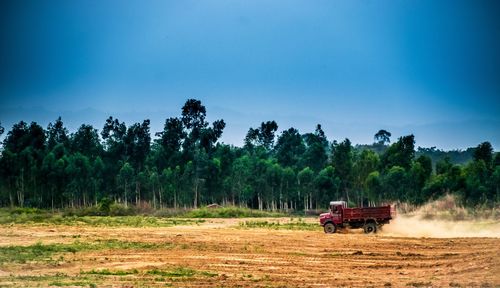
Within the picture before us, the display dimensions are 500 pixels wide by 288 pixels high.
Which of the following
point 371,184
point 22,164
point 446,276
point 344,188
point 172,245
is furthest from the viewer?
point 344,188

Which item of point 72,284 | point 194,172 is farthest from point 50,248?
point 194,172

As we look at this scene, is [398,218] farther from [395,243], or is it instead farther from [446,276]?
[446,276]

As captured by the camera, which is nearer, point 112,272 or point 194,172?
point 112,272

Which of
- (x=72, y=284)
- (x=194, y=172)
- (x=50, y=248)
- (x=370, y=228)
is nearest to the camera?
(x=72, y=284)

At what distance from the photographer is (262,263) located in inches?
1144

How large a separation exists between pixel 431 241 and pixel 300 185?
→ 225 ft

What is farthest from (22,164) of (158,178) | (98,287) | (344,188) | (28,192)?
(98,287)

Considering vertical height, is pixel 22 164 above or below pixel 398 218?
above

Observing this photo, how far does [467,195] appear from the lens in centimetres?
7838

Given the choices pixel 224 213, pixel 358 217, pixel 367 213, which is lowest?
pixel 224 213

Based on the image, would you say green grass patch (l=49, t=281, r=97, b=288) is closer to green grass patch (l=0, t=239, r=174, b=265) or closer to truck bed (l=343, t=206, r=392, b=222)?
green grass patch (l=0, t=239, r=174, b=265)

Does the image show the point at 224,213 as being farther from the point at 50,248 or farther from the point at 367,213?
the point at 50,248

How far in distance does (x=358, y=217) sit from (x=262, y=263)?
20907 mm

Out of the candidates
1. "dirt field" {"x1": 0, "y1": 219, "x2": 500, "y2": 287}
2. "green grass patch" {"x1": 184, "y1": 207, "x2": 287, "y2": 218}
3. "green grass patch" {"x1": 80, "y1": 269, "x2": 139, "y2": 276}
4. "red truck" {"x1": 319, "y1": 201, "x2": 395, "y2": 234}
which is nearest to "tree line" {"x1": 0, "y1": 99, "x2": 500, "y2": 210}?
"green grass patch" {"x1": 184, "y1": 207, "x2": 287, "y2": 218}
